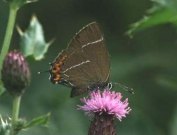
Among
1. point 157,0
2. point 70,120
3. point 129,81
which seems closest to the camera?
point 157,0

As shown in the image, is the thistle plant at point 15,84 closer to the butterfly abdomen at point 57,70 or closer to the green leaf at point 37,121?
the green leaf at point 37,121

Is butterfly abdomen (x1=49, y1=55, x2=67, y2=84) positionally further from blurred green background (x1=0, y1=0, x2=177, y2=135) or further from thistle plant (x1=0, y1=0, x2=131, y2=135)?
blurred green background (x1=0, y1=0, x2=177, y2=135)

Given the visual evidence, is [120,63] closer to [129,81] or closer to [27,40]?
[129,81]

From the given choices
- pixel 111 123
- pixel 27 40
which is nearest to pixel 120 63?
pixel 27 40

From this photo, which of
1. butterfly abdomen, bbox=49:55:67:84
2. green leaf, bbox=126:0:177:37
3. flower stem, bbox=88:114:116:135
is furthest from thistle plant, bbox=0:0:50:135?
green leaf, bbox=126:0:177:37

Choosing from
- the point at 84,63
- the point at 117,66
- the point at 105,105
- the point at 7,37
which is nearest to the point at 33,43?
the point at 84,63
